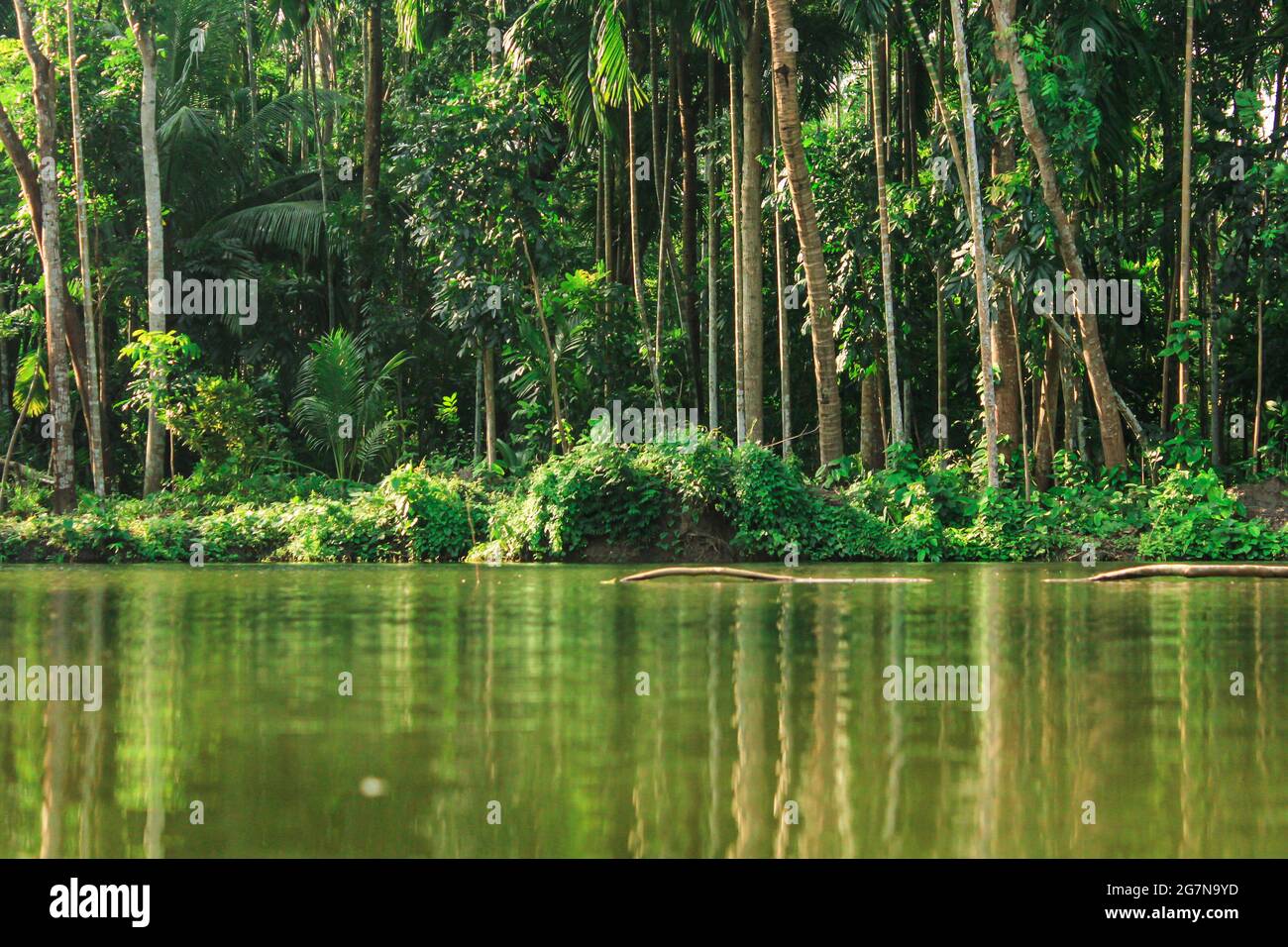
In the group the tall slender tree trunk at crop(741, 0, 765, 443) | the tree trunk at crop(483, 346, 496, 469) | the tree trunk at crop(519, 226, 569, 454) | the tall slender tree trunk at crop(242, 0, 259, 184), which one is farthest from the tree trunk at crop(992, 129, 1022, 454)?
the tall slender tree trunk at crop(242, 0, 259, 184)

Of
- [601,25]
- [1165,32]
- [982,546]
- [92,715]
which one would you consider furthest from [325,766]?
[1165,32]

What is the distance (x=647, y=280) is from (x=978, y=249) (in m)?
13.1

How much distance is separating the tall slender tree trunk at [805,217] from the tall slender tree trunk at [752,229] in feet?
2.87

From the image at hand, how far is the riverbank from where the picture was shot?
16.2 metres

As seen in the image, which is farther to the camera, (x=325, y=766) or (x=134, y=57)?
(x=134, y=57)

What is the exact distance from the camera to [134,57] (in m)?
24.3

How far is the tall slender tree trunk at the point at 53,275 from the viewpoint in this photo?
→ 19672mm

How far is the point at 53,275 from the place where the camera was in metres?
20.1

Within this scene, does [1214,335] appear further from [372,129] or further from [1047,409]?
[372,129]

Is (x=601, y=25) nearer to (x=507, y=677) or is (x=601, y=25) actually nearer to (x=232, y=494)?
(x=232, y=494)

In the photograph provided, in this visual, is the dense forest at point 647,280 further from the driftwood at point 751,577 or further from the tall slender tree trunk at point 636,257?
the driftwood at point 751,577

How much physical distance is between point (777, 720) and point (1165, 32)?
17.7m

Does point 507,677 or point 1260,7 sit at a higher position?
point 1260,7

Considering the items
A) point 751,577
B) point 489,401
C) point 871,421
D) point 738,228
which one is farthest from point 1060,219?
point 489,401
